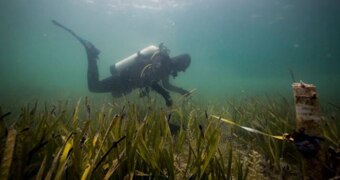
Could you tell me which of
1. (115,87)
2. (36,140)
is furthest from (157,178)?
(115,87)

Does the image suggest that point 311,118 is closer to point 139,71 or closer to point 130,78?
point 139,71

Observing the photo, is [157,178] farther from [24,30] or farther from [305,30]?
[24,30]

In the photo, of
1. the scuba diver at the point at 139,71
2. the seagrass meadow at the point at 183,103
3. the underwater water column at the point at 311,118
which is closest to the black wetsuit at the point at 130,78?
the scuba diver at the point at 139,71

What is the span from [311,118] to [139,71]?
27.9ft

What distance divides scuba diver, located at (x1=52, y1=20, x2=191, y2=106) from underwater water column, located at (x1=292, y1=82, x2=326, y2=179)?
6247 mm

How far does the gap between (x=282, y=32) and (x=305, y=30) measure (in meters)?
2.99

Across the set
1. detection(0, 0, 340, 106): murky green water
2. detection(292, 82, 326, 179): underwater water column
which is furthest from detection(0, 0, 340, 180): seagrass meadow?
detection(0, 0, 340, 106): murky green water

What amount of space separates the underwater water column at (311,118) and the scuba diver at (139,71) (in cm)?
625

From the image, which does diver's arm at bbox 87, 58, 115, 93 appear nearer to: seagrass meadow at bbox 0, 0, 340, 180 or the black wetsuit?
the black wetsuit

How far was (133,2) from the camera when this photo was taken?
2814cm

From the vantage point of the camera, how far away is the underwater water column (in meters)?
1.87

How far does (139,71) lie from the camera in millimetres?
9992

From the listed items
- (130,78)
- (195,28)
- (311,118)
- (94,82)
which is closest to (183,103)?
(311,118)

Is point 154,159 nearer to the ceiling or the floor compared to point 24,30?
nearer to the floor
